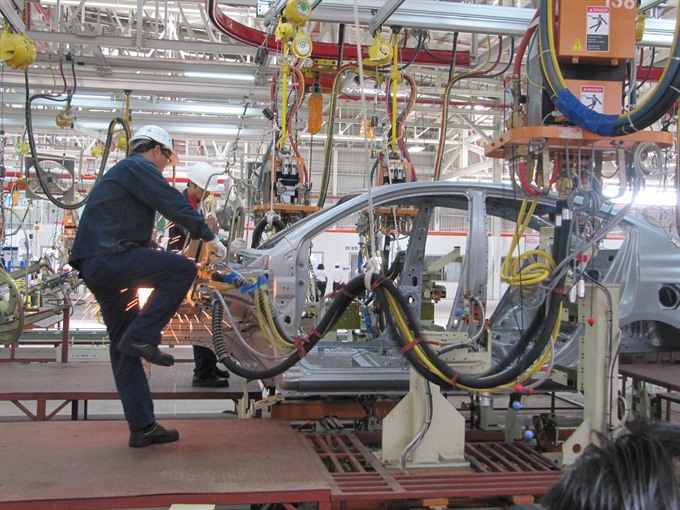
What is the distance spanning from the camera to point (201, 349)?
4.72 metres

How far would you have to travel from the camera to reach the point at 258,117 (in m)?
8.65

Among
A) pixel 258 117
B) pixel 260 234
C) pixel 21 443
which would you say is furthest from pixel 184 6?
pixel 21 443

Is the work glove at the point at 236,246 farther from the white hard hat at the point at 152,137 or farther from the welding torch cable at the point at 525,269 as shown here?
the welding torch cable at the point at 525,269

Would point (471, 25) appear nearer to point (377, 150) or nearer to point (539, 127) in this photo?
point (377, 150)

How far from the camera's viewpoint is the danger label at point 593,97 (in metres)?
3.08

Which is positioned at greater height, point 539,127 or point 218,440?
point 539,127

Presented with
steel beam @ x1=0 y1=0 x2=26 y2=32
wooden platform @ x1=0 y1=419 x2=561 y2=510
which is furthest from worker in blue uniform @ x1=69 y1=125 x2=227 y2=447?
steel beam @ x1=0 y1=0 x2=26 y2=32

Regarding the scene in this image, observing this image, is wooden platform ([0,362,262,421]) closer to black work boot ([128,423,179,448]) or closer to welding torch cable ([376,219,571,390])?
black work boot ([128,423,179,448])

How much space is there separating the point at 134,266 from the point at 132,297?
27cm

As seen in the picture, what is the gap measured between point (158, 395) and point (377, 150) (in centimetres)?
379

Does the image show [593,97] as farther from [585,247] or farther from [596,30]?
[585,247]

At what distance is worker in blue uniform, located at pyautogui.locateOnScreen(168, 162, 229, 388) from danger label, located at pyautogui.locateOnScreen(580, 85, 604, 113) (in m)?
2.43

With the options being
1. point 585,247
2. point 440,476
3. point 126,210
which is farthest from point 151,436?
point 585,247

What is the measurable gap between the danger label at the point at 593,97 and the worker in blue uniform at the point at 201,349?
7.96 feet
